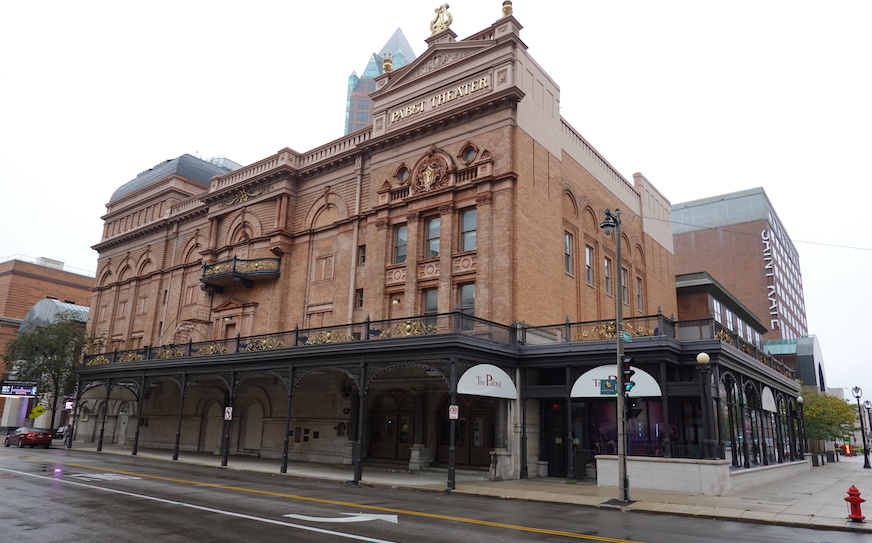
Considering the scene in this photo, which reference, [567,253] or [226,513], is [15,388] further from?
[226,513]

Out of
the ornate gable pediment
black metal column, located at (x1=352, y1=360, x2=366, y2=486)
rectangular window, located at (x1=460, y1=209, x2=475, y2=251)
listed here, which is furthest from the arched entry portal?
the ornate gable pediment

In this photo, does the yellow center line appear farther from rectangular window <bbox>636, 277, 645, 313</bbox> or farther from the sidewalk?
rectangular window <bbox>636, 277, 645, 313</bbox>

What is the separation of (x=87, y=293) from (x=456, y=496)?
2926 inches

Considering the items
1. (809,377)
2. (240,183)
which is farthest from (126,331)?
(809,377)

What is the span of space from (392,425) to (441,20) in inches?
844

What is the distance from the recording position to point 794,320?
9525 centimetres

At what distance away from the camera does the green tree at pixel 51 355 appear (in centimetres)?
4678

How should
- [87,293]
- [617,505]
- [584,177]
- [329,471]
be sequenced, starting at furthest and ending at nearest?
[87,293] → [584,177] → [329,471] → [617,505]

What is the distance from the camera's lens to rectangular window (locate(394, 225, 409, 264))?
101 ft

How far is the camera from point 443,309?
27625 mm

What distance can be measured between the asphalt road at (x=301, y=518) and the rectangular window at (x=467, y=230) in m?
12.5

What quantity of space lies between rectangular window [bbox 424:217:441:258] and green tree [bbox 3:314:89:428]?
33.7 meters

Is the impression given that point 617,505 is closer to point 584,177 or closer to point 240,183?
point 584,177

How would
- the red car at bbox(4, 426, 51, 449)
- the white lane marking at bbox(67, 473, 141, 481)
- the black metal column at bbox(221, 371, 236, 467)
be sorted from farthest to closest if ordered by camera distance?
the red car at bbox(4, 426, 51, 449) → the black metal column at bbox(221, 371, 236, 467) → the white lane marking at bbox(67, 473, 141, 481)
